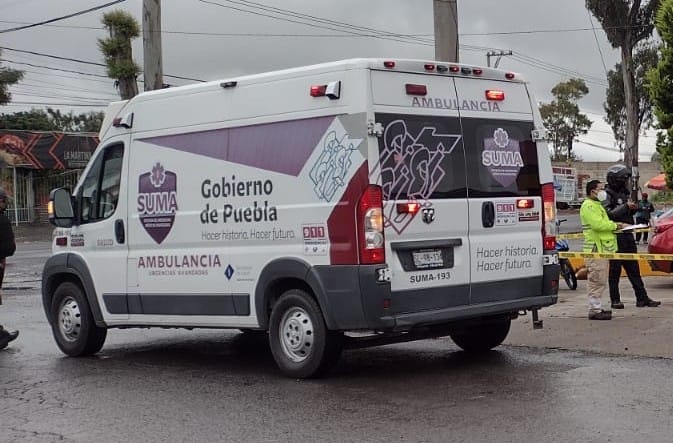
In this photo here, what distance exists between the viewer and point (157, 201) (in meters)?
9.20

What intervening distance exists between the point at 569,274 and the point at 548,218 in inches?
245

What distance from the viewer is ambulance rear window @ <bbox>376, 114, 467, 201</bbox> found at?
7.70 meters

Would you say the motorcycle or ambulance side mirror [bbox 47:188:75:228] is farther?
the motorcycle

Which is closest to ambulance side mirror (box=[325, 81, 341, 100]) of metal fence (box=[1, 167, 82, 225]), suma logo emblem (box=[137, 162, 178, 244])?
suma logo emblem (box=[137, 162, 178, 244])

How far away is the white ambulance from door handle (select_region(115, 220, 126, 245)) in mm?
17

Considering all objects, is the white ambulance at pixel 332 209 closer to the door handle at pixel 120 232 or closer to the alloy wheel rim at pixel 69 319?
the door handle at pixel 120 232

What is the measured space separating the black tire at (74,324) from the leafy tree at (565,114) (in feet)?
215

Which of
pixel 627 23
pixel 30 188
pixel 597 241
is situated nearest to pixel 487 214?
pixel 597 241

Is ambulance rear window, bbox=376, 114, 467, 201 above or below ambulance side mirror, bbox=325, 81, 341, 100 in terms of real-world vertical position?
below

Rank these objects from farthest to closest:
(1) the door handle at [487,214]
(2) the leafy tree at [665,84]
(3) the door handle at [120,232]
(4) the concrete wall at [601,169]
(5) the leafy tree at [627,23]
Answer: (4) the concrete wall at [601,169] < (5) the leafy tree at [627,23] < (2) the leafy tree at [665,84] < (3) the door handle at [120,232] < (1) the door handle at [487,214]

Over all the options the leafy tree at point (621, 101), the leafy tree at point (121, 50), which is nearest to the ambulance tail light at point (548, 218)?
the leafy tree at point (121, 50)

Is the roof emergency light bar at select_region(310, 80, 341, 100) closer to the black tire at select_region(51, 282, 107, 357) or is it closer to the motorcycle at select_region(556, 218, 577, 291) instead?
the black tire at select_region(51, 282, 107, 357)

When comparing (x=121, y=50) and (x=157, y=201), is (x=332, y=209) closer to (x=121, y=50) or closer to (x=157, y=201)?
(x=157, y=201)

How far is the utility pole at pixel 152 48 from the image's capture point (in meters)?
18.8
